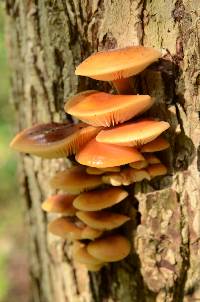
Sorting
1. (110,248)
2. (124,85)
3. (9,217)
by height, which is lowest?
(9,217)

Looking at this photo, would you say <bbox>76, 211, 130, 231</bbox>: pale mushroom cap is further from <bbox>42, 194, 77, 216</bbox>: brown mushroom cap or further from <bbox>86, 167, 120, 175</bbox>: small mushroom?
<bbox>86, 167, 120, 175</bbox>: small mushroom

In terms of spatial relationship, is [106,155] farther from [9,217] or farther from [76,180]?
[9,217]

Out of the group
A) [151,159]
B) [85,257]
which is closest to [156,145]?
[151,159]

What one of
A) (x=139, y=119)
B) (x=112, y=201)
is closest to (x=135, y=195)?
(x=112, y=201)

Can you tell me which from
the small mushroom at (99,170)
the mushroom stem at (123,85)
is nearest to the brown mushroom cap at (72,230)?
the small mushroom at (99,170)

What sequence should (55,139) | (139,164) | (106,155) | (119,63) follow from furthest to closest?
(55,139)
(139,164)
(106,155)
(119,63)

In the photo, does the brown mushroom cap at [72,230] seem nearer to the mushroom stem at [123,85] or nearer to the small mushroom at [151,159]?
the small mushroom at [151,159]

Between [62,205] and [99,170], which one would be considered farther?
[62,205]

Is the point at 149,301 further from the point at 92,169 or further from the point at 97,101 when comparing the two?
the point at 97,101
